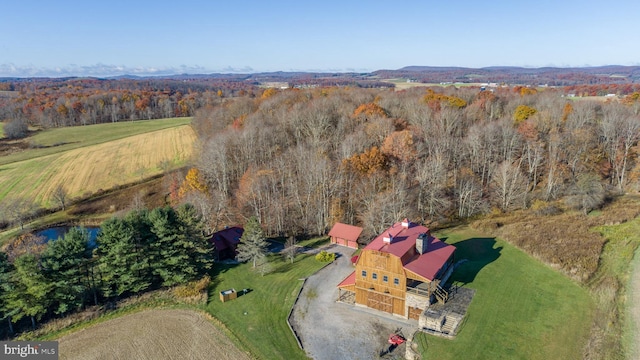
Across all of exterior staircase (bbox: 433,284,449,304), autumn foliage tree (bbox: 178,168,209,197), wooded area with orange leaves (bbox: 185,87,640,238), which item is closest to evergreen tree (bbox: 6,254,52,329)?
wooded area with orange leaves (bbox: 185,87,640,238)

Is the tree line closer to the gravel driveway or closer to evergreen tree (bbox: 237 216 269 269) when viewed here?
evergreen tree (bbox: 237 216 269 269)

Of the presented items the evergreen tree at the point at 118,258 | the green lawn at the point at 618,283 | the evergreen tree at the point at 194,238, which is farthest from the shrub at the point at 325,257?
the green lawn at the point at 618,283

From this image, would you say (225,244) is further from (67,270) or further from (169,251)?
(67,270)

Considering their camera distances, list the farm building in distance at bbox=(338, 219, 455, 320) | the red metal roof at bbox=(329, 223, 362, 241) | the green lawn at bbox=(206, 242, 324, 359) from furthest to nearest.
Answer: the red metal roof at bbox=(329, 223, 362, 241)
the farm building in distance at bbox=(338, 219, 455, 320)
the green lawn at bbox=(206, 242, 324, 359)

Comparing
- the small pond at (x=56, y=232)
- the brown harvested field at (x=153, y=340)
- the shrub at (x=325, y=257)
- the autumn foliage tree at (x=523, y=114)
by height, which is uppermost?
the autumn foliage tree at (x=523, y=114)

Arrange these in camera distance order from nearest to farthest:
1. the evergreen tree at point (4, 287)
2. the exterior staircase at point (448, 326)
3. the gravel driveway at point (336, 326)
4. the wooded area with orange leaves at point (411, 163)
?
the gravel driveway at point (336, 326), the exterior staircase at point (448, 326), the evergreen tree at point (4, 287), the wooded area with orange leaves at point (411, 163)

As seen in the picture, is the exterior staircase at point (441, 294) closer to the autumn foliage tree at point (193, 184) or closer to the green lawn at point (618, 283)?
the green lawn at point (618, 283)

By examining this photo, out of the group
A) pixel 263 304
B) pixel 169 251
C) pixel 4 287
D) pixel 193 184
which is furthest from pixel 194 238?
pixel 193 184
